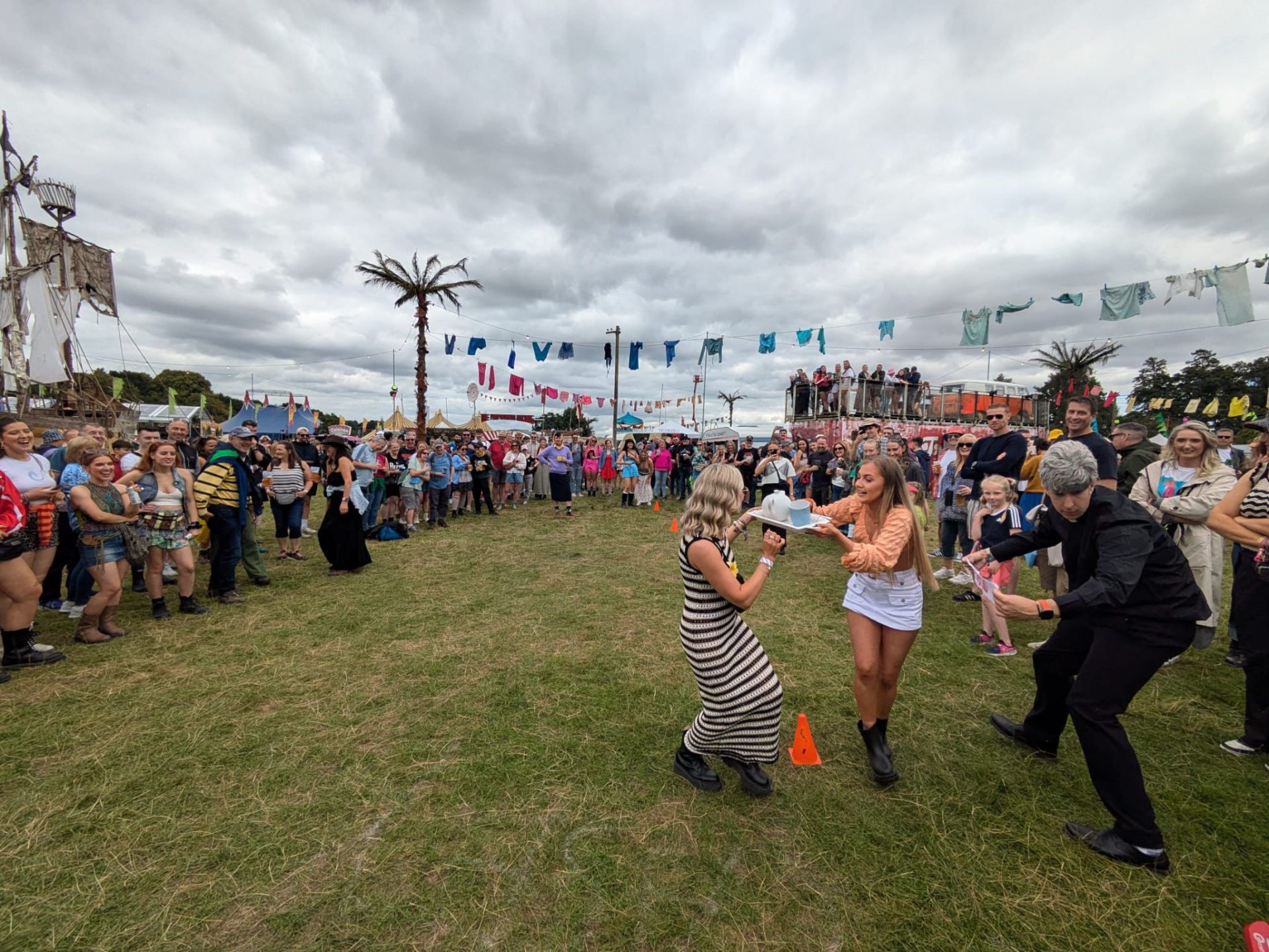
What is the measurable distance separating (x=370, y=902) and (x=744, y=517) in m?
2.46

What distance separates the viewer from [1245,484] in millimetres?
3092

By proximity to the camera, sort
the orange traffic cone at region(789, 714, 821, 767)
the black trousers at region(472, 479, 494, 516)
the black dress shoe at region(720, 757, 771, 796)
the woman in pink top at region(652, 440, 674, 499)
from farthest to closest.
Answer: the woman in pink top at region(652, 440, 674, 499), the black trousers at region(472, 479, 494, 516), the orange traffic cone at region(789, 714, 821, 767), the black dress shoe at region(720, 757, 771, 796)

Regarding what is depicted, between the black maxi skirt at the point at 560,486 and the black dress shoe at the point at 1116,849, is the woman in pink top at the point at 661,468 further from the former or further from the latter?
the black dress shoe at the point at 1116,849

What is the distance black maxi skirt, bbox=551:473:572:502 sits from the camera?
Answer: 41.9ft

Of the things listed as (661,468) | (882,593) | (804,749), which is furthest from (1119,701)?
(661,468)

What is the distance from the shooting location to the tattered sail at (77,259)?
1828 cm

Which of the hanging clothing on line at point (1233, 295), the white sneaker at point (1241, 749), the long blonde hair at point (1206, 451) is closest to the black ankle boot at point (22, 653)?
the white sneaker at point (1241, 749)

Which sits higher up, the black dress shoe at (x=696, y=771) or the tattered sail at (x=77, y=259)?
the tattered sail at (x=77, y=259)

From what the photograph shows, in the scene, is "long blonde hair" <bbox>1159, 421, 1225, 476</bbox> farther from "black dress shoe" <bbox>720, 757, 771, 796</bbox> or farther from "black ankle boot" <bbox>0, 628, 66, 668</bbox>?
"black ankle boot" <bbox>0, 628, 66, 668</bbox>

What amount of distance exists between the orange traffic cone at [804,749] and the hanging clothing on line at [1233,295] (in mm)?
13763

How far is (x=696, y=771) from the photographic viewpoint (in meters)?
2.90

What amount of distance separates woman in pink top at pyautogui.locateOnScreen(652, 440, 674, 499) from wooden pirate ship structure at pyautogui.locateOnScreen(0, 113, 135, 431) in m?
19.6

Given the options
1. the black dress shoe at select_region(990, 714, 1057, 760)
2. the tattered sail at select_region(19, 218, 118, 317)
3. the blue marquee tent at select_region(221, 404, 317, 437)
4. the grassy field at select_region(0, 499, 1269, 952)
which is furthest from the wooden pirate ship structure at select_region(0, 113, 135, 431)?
the black dress shoe at select_region(990, 714, 1057, 760)

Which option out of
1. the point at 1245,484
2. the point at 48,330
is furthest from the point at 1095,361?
the point at 48,330
